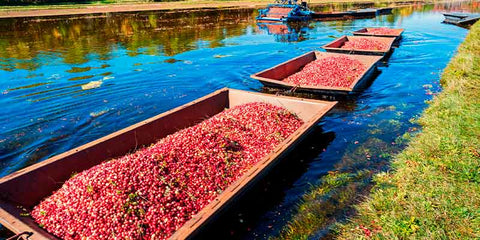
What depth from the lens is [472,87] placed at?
10609 millimetres

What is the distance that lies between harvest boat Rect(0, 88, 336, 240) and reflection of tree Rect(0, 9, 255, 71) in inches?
484

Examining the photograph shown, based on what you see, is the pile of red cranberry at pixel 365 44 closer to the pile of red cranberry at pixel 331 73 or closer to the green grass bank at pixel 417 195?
the pile of red cranberry at pixel 331 73

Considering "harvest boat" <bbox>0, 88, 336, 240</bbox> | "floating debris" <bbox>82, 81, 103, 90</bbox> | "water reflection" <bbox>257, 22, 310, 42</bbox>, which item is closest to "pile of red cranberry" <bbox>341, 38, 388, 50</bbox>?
"water reflection" <bbox>257, 22, 310, 42</bbox>

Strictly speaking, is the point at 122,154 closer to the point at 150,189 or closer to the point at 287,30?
the point at 150,189

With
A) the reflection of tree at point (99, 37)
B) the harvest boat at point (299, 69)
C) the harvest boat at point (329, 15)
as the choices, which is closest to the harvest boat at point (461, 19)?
the harvest boat at point (329, 15)

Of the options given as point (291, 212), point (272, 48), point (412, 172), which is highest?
point (272, 48)

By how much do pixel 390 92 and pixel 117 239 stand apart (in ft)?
36.9

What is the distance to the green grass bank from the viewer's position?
5191 mm

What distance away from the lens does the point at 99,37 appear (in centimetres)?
2641

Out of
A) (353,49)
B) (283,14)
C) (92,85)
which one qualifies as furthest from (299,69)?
(283,14)

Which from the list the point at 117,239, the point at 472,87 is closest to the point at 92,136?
the point at 117,239

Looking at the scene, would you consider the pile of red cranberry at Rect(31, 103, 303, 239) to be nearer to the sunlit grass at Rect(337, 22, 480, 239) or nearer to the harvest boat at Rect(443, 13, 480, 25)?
the sunlit grass at Rect(337, 22, 480, 239)

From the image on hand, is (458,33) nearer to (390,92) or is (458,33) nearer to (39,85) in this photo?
(390,92)

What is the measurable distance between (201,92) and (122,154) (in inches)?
243
